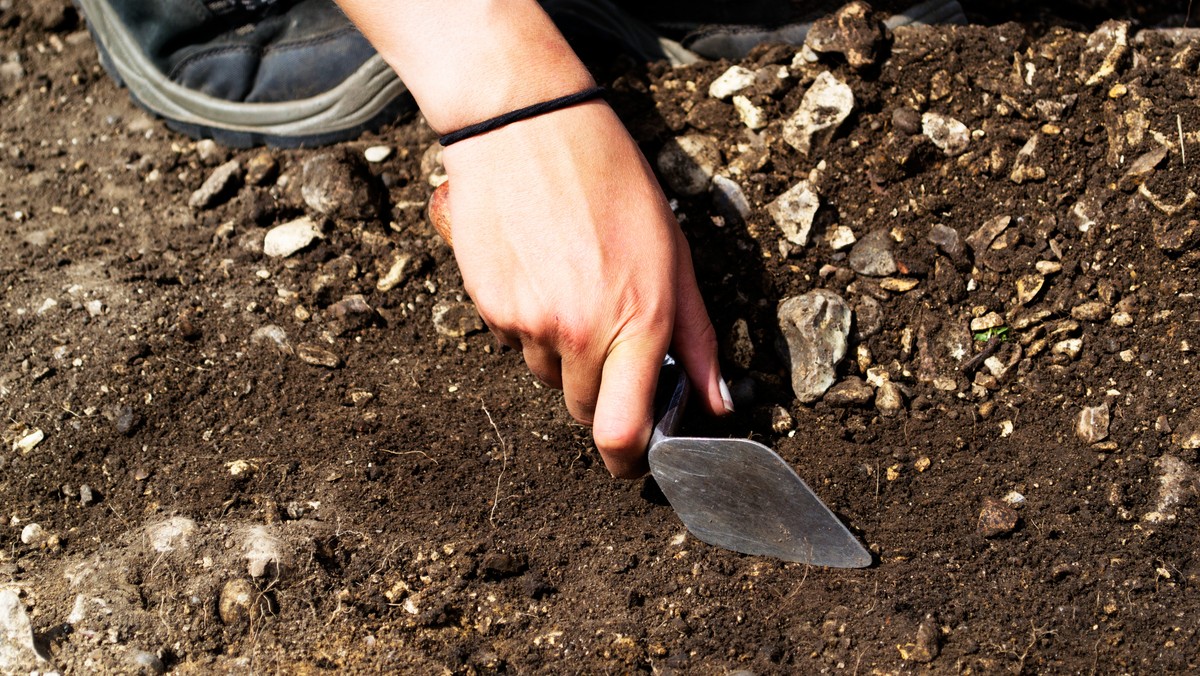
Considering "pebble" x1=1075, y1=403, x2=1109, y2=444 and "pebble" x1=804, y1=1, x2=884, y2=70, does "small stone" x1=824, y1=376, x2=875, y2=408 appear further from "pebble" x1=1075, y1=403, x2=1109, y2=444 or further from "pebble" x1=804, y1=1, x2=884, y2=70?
"pebble" x1=804, y1=1, x2=884, y2=70

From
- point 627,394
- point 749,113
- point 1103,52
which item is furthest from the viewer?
point 749,113

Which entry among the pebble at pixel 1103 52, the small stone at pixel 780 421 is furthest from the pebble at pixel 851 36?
the small stone at pixel 780 421

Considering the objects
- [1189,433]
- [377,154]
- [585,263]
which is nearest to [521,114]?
[585,263]

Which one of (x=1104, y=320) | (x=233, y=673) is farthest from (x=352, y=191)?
(x=1104, y=320)

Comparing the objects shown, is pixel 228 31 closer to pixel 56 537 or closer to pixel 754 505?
pixel 56 537

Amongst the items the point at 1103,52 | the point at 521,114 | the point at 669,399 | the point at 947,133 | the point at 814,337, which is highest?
the point at 521,114

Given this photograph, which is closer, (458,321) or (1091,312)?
(1091,312)

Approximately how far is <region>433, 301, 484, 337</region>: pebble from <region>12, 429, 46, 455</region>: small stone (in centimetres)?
82

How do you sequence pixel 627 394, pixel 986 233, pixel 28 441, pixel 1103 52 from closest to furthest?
pixel 627 394 → pixel 28 441 → pixel 986 233 → pixel 1103 52

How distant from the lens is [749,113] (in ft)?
7.20

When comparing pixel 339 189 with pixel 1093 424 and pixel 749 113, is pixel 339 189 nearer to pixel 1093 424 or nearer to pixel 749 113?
pixel 749 113

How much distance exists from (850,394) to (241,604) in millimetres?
1206

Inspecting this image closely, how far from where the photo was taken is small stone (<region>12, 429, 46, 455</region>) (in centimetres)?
185

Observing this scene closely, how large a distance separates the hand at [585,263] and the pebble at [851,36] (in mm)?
752
